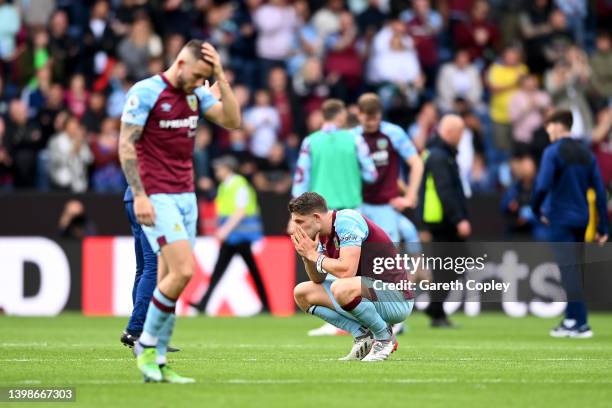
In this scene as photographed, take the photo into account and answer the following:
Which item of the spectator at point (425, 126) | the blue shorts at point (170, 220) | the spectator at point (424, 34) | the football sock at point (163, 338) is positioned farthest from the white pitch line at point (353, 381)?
the spectator at point (424, 34)

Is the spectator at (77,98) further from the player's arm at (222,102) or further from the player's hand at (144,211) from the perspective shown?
the player's hand at (144,211)

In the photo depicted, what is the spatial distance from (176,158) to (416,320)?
9857 mm

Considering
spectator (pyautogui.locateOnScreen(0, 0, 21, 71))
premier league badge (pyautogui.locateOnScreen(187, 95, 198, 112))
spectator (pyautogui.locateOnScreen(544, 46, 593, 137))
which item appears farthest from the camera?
spectator (pyautogui.locateOnScreen(544, 46, 593, 137))

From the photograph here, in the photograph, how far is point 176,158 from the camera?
31.7 feet

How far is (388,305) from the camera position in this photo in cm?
1155

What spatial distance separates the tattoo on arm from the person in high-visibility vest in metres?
10.1

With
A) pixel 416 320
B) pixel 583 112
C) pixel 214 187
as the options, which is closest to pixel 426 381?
pixel 416 320

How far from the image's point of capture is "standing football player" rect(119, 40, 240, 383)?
9375 millimetres

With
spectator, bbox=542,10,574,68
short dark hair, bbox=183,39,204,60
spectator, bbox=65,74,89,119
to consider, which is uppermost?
spectator, bbox=542,10,574,68

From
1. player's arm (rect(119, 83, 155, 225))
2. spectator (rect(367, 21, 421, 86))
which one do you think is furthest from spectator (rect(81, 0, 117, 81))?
player's arm (rect(119, 83, 155, 225))

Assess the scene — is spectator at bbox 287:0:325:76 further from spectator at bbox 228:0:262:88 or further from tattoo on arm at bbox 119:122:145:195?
tattoo on arm at bbox 119:122:145:195

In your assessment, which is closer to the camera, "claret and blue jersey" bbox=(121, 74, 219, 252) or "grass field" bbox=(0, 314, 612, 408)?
"grass field" bbox=(0, 314, 612, 408)

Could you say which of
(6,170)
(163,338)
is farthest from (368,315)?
(6,170)

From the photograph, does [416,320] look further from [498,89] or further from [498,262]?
[498,89]
